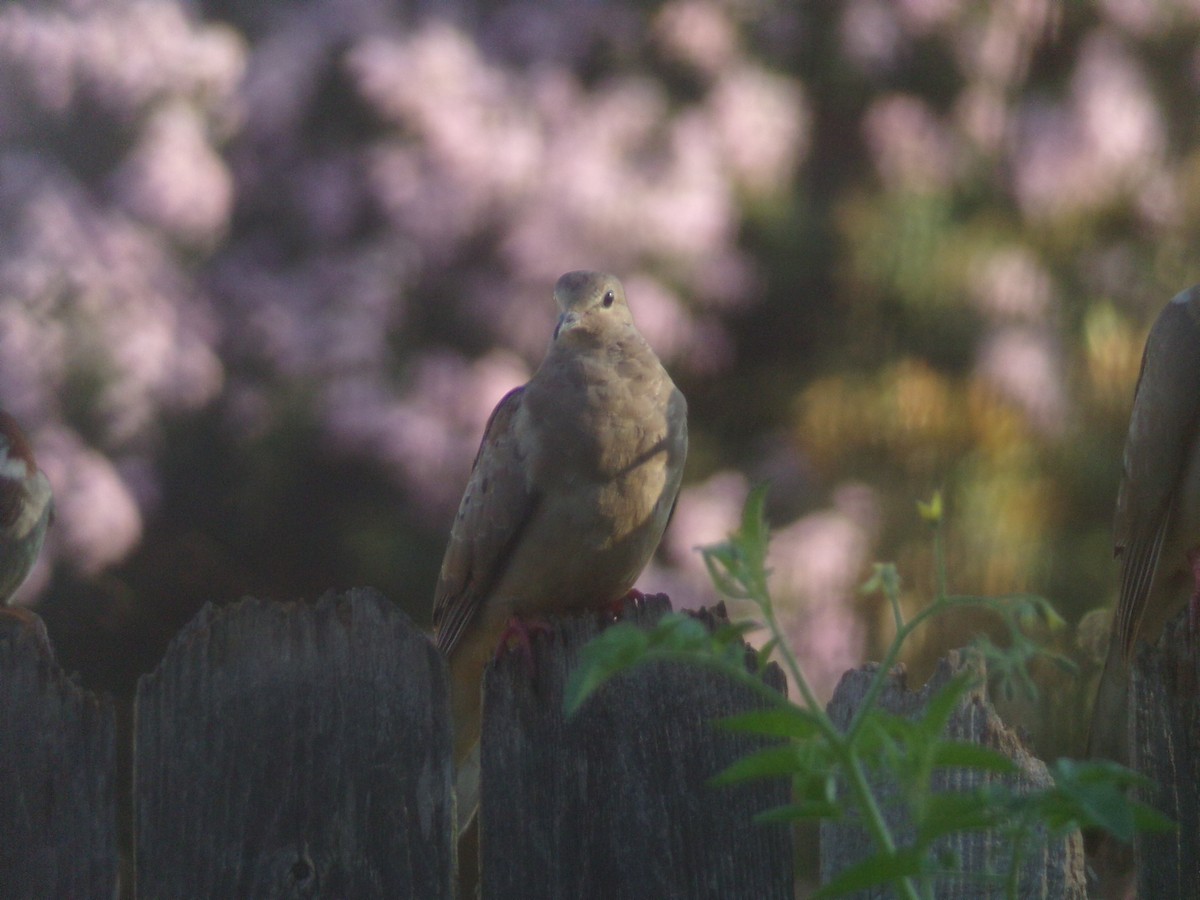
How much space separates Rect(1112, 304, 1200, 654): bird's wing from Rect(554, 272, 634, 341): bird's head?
101cm

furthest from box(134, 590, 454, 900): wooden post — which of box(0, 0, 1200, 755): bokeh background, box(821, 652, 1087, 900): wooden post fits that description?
box(0, 0, 1200, 755): bokeh background

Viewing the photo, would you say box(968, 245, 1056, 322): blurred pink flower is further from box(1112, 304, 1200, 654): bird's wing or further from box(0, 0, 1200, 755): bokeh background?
box(1112, 304, 1200, 654): bird's wing

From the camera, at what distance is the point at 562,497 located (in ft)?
8.83

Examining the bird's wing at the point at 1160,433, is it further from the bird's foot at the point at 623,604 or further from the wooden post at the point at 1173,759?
the wooden post at the point at 1173,759

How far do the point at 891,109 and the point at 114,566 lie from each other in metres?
2.17

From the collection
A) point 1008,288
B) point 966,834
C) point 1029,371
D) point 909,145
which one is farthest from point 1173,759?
point 909,145

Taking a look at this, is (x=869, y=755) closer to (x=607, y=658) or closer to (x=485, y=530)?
(x=607, y=658)

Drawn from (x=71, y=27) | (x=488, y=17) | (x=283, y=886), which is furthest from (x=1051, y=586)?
(x=71, y=27)

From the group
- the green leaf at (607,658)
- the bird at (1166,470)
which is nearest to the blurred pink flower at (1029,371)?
the bird at (1166,470)

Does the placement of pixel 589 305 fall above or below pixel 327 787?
above

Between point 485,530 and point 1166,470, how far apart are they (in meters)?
1.29

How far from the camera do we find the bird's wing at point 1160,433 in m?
2.91

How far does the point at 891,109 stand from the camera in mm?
3781

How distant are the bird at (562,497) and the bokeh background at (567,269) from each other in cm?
75
